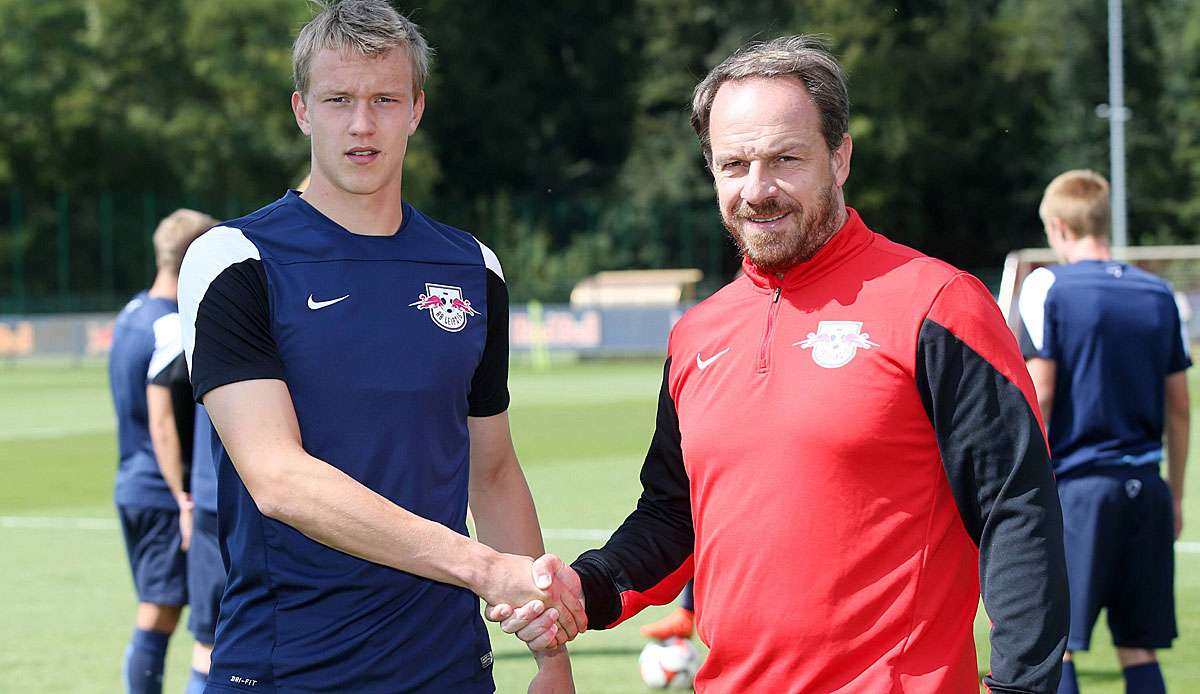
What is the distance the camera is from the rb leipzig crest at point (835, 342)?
3247mm

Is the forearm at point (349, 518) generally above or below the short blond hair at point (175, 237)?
below

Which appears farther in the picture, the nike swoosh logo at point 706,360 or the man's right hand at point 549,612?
the man's right hand at point 549,612

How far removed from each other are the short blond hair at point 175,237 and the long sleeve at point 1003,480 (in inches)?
176

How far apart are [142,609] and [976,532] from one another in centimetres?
482

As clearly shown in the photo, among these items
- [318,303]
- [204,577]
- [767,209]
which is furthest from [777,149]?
[204,577]

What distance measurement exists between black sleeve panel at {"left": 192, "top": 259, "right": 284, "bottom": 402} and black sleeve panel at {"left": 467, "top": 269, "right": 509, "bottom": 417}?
1.89 ft

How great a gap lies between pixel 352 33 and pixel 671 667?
4.42m

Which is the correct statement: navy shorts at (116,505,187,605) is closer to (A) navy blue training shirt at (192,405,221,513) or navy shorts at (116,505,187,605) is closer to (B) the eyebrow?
Answer: (A) navy blue training shirt at (192,405,221,513)

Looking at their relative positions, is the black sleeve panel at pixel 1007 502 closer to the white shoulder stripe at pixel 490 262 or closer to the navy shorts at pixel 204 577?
the white shoulder stripe at pixel 490 262

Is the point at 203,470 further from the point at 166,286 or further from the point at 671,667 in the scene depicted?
the point at 671,667

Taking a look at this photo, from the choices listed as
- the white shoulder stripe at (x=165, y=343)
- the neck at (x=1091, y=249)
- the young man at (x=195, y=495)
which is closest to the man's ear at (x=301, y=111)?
the young man at (x=195, y=495)

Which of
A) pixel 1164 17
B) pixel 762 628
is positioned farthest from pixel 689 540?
pixel 1164 17

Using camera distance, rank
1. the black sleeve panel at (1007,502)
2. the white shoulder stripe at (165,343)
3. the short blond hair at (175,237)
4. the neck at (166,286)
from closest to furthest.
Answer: the black sleeve panel at (1007,502)
the white shoulder stripe at (165,343)
the short blond hair at (175,237)
the neck at (166,286)

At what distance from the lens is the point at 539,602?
12.2 feet
